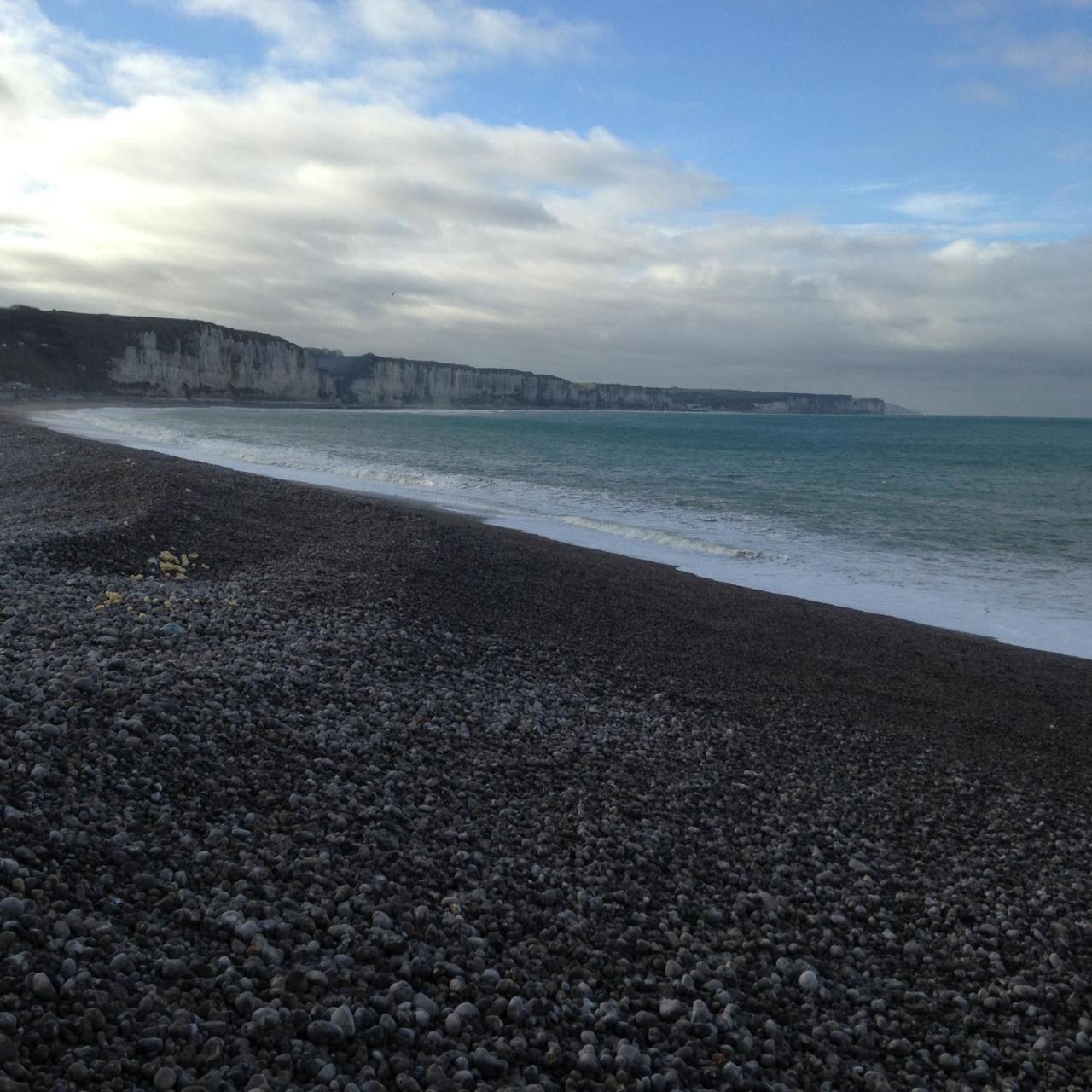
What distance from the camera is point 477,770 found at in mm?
5633

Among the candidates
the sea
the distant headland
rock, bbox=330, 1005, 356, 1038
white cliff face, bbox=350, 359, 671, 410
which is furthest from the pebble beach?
white cliff face, bbox=350, 359, 671, 410

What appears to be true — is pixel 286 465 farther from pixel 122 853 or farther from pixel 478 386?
pixel 478 386

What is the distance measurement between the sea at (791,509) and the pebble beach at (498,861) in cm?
623

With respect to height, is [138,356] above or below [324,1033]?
above

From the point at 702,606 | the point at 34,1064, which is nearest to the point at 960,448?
the point at 702,606

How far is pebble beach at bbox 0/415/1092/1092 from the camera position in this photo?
3.22m

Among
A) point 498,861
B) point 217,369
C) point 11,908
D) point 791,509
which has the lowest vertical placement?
point 498,861

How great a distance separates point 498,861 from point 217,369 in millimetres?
140331

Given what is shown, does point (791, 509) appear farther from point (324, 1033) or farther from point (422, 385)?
point (422, 385)

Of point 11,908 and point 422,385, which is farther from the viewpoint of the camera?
point 422,385

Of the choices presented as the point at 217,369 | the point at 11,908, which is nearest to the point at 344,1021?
the point at 11,908

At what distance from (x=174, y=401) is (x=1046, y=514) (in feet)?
368

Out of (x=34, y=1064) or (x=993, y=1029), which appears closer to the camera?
(x=34, y=1064)

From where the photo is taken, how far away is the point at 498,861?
180 inches
